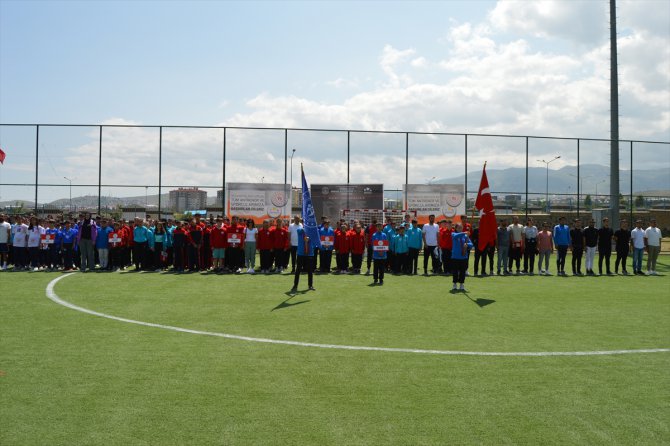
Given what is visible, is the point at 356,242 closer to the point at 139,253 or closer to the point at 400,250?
the point at 400,250

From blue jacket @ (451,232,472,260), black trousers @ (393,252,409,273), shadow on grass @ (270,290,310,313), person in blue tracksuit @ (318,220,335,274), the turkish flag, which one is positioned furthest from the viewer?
black trousers @ (393,252,409,273)

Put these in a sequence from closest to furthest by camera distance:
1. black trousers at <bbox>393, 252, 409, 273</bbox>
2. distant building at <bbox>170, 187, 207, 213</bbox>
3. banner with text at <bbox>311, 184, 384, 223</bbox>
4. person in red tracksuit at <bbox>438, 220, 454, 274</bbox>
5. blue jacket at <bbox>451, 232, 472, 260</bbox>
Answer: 1. blue jacket at <bbox>451, 232, 472, 260</bbox>
2. person in red tracksuit at <bbox>438, 220, 454, 274</bbox>
3. black trousers at <bbox>393, 252, 409, 273</bbox>
4. banner with text at <bbox>311, 184, 384, 223</bbox>
5. distant building at <bbox>170, 187, 207, 213</bbox>

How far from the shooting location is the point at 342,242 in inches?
814

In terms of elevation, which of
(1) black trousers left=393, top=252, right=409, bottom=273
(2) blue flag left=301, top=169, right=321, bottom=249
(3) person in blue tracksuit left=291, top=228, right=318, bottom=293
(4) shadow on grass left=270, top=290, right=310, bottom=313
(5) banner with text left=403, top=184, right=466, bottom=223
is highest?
(5) banner with text left=403, top=184, right=466, bottom=223

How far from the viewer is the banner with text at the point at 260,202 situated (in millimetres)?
27688

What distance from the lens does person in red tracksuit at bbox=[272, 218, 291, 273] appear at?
791 inches

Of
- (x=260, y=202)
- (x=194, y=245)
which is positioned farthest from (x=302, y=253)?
(x=260, y=202)

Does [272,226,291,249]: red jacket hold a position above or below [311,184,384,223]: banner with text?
below

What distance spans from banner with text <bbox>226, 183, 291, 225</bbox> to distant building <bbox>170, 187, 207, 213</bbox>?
16.4 feet

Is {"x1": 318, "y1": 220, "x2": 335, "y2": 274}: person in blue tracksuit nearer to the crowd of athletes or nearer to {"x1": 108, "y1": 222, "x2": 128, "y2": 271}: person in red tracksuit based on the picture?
the crowd of athletes

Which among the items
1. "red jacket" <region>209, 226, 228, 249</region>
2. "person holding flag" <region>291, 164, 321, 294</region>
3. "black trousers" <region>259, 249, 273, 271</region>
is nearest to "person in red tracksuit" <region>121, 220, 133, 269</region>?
"red jacket" <region>209, 226, 228, 249</region>

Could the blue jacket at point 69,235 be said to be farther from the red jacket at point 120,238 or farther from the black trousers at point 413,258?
the black trousers at point 413,258

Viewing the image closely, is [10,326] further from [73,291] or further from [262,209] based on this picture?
[262,209]

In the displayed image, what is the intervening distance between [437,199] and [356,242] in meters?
9.28
